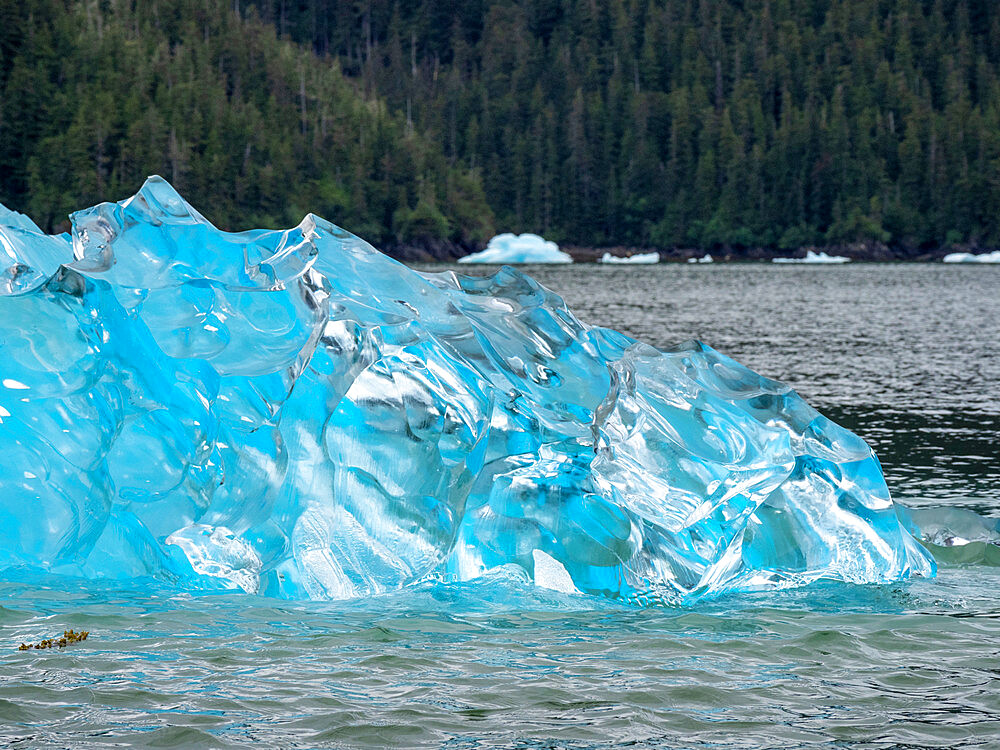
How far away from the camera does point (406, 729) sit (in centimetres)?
643

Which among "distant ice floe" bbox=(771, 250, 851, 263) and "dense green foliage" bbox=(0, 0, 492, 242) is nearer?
→ "dense green foliage" bbox=(0, 0, 492, 242)

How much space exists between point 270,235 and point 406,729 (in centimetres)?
526

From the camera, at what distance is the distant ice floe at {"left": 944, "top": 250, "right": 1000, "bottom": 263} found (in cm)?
13562

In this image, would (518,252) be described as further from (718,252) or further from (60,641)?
(60,641)

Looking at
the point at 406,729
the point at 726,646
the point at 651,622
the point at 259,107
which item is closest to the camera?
the point at 406,729

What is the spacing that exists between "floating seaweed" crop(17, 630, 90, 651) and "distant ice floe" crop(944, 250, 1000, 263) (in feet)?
448

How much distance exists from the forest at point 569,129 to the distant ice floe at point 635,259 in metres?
6.84

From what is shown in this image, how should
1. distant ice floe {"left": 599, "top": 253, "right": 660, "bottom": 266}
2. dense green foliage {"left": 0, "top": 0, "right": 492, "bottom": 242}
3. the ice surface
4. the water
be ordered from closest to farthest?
the water < the ice surface < dense green foliage {"left": 0, "top": 0, "right": 492, "bottom": 242} < distant ice floe {"left": 599, "top": 253, "right": 660, "bottom": 266}

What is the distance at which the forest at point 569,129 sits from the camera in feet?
437

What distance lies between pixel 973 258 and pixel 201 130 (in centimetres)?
8222

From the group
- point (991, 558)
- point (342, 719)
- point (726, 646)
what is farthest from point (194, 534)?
point (991, 558)

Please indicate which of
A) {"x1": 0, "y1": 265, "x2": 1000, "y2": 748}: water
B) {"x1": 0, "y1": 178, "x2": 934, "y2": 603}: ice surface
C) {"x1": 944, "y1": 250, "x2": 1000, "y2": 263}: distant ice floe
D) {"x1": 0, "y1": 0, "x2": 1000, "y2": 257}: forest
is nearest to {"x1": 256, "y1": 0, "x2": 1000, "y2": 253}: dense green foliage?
{"x1": 0, "y1": 0, "x2": 1000, "y2": 257}: forest

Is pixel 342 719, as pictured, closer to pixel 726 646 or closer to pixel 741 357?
pixel 726 646

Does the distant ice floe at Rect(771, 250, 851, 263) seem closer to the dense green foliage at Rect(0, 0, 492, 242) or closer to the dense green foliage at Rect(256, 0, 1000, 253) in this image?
the dense green foliage at Rect(256, 0, 1000, 253)
